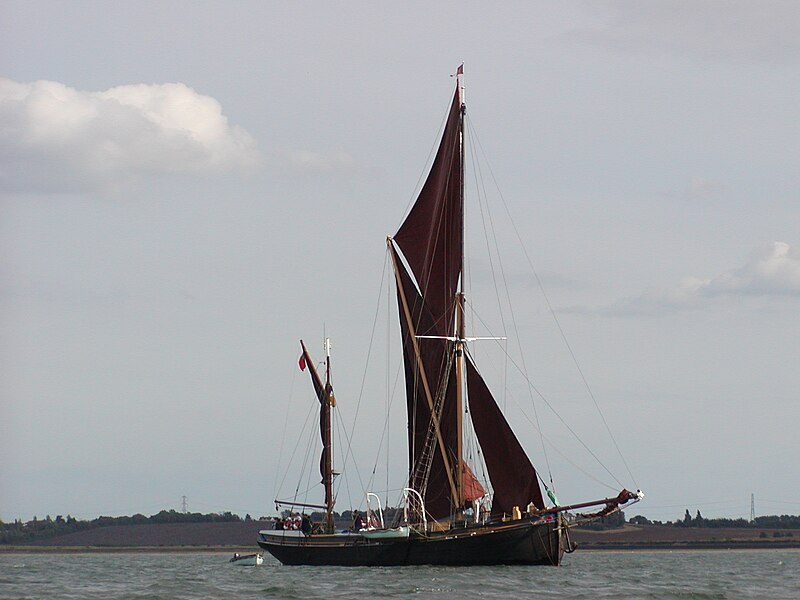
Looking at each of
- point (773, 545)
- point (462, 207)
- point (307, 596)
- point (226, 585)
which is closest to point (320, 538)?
point (226, 585)

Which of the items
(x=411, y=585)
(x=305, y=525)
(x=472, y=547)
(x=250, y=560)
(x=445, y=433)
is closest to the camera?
(x=411, y=585)

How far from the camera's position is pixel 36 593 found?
62.8 m

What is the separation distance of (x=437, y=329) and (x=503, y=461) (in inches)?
353

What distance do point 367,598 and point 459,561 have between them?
1886 cm

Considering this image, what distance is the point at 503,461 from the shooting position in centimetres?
7400

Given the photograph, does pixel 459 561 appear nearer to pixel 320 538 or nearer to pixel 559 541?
pixel 559 541

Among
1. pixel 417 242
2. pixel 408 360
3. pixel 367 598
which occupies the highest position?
pixel 417 242

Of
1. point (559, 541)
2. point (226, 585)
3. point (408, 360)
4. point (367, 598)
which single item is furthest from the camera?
point (408, 360)

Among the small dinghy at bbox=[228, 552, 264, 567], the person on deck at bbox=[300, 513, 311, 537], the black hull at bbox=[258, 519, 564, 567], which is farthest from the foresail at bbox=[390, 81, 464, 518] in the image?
the small dinghy at bbox=[228, 552, 264, 567]

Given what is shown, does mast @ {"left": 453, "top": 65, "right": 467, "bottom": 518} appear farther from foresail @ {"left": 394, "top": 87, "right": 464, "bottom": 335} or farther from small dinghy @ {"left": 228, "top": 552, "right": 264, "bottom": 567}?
small dinghy @ {"left": 228, "top": 552, "right": 264, "bottom": 567}

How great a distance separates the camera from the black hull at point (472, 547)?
239 feet

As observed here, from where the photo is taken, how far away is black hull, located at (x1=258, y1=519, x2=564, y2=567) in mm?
72938

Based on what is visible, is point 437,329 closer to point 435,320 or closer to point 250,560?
point 435,320

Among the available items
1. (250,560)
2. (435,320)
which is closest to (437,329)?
(435,320)
